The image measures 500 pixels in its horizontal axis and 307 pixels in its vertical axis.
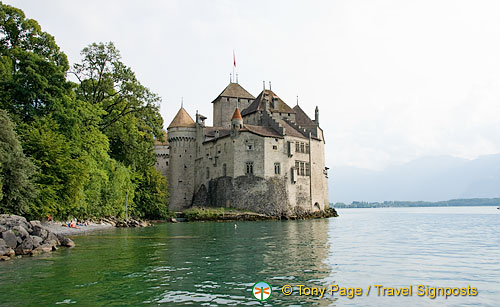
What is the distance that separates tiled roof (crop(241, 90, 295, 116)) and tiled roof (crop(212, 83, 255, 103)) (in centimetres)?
481

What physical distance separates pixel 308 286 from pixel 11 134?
61.3 feet

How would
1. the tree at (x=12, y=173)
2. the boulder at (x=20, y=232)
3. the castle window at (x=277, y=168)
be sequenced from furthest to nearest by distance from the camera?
the castle window at (x=277, y=168) → the tree at (x=12, y=173) → the boulder at (x=20, y=232)

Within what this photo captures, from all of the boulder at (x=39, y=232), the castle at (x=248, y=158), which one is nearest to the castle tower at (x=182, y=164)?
the castle at (x=248, y=158)

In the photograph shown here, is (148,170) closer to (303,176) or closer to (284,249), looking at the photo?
(303,176)

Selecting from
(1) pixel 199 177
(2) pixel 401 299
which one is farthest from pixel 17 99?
(1) pixel 199 177

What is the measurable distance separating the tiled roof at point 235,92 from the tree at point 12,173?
53162mm

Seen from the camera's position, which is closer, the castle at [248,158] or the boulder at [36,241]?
the boulder at [36,241]

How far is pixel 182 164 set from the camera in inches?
2785

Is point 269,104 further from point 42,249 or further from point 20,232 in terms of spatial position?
point 20,232

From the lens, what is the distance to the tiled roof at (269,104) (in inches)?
2721

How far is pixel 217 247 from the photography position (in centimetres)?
2275

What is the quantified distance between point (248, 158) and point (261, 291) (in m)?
49.5

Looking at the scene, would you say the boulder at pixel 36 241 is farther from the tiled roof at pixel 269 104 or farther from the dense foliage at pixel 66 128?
the tiled roof at pixel 269 104

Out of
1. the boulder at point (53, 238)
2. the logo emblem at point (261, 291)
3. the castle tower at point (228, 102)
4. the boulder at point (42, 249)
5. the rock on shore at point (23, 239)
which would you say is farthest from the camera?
the castle tower at point (228, 102)
